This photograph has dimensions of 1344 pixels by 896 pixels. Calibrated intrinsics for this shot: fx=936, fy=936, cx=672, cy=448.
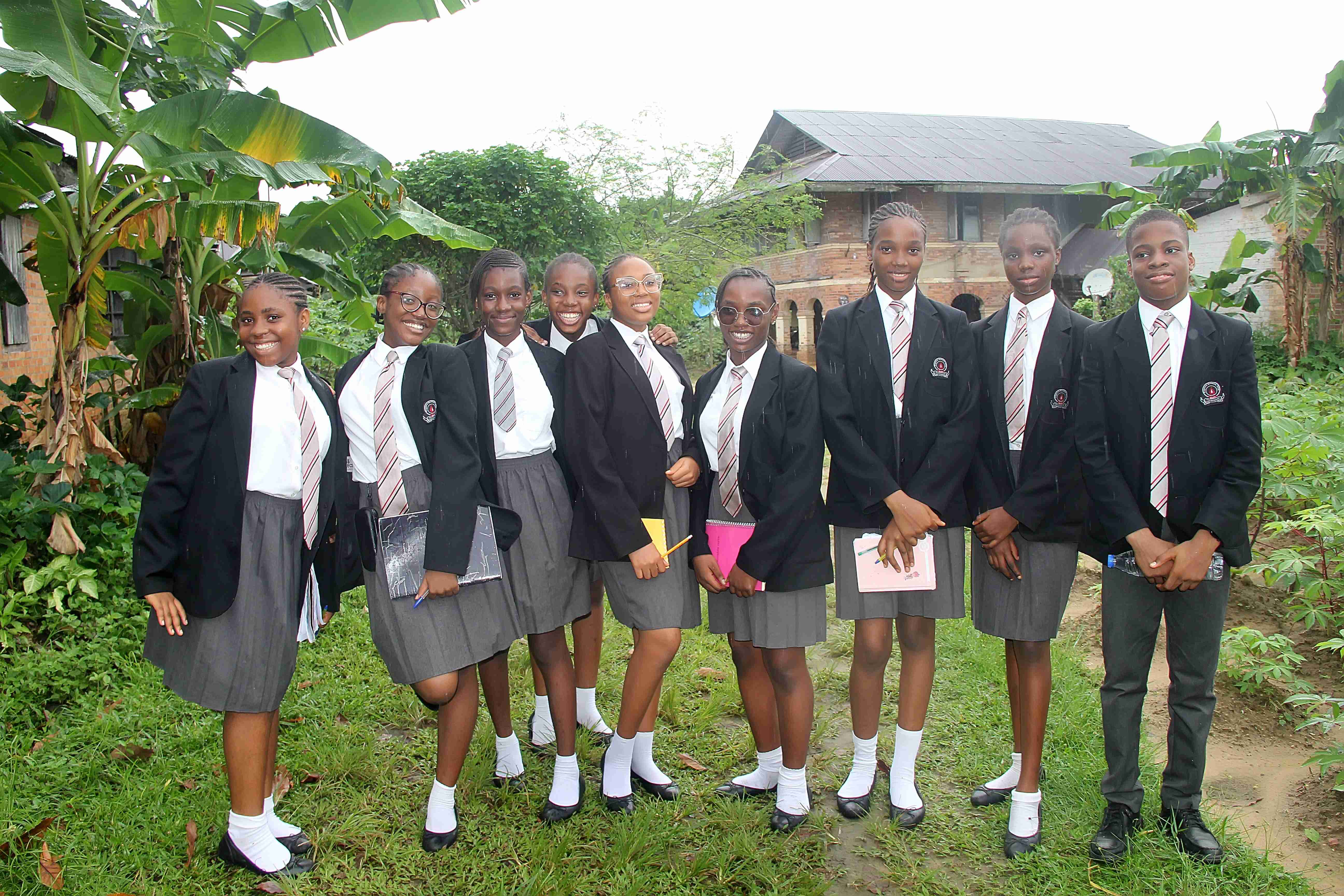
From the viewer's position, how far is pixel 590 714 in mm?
4184

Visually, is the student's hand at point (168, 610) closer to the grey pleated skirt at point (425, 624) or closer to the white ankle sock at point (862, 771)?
the grey pleated skirt at point (425, 624)

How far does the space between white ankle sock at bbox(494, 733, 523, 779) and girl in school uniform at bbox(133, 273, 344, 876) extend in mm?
816

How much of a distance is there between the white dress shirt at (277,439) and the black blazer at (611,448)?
88 centimetres

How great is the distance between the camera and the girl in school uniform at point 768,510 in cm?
327

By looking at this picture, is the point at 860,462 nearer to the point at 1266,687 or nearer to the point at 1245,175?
the point at 1266,687

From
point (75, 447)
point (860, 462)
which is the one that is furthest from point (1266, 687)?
point (75, 447)

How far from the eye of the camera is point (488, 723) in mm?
4277

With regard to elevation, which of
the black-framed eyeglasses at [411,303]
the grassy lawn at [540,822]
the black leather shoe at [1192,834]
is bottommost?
the grassy lawn at [540,822]

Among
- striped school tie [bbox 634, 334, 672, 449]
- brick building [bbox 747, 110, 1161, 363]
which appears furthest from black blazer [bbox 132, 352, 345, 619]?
brick building [bbox 747, 110, 1161, 363]

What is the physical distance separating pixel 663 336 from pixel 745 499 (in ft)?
2.63

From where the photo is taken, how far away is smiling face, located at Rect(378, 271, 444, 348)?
10.7 ft

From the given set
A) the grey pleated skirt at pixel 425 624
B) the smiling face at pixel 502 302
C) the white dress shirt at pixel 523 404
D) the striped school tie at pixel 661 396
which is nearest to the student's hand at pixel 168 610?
the grey pleated skirt at pixel 425 624

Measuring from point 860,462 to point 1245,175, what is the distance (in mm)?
10138

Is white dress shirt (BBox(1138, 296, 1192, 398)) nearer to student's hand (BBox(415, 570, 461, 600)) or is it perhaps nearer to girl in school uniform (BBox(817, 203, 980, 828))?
girl in school uniform (BBox(817, 203, 980, 828))
